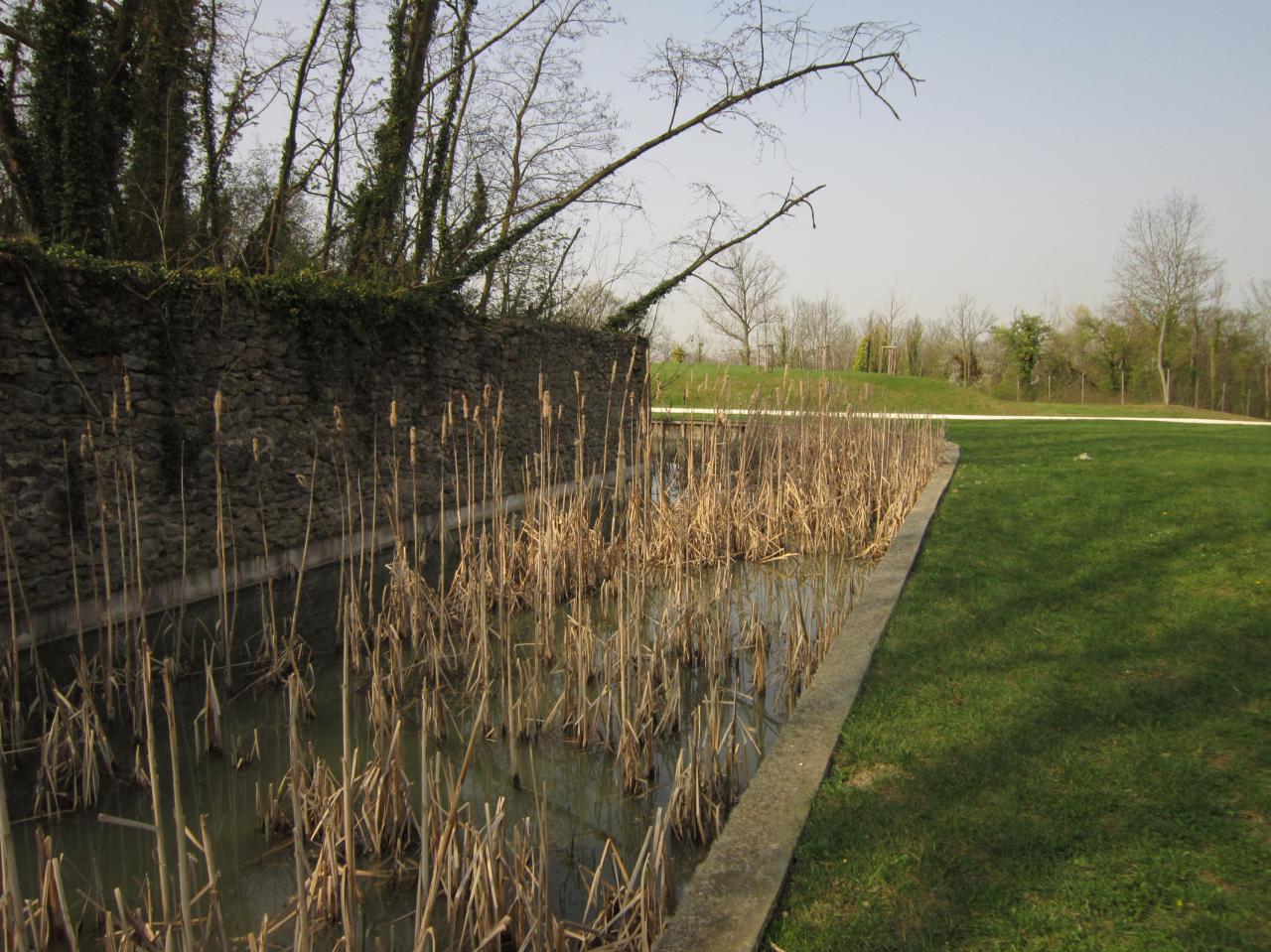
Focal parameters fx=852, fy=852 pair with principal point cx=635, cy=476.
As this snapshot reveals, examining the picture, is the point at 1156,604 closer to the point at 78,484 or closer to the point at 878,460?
the point at 878,460

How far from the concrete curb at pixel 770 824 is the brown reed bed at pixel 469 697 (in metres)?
0.18

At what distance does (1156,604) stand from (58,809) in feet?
16.5

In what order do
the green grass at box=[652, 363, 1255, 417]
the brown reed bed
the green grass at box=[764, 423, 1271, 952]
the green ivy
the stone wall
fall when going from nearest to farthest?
the green grass at box=[764, 423, 1271, 952] → the brown reed bed → the stone wall → the green ivy → the green grass at box=[652, 363, 1255, 417]

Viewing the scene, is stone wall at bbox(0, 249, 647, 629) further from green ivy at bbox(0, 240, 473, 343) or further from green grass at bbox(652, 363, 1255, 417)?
green grass at bbox(652, 363, 1255, 417)

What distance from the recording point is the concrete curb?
206 cm

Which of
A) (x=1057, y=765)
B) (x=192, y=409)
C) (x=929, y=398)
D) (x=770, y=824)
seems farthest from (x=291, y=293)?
(x=929, y=398)

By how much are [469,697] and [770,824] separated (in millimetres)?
2187

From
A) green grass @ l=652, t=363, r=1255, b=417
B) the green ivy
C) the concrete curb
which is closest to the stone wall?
the green ivy

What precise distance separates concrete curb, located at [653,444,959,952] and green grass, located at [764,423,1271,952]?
0.19 feet

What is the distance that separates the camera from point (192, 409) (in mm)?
6527

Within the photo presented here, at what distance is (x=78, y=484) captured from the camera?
558cm

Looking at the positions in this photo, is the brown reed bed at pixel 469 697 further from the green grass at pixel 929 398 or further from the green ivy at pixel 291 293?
the green grass at pixel 929 398

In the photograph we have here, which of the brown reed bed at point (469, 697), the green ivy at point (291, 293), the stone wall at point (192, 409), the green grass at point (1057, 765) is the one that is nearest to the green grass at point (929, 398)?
the green ivy at point (291, 293)

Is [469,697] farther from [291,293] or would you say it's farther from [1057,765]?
[291,293]
